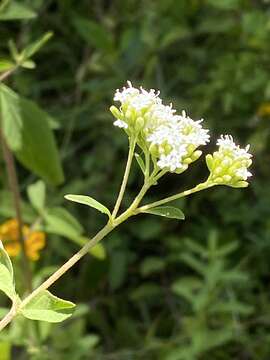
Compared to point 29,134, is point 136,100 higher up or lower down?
lower down

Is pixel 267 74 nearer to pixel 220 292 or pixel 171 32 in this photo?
pixel 171 32

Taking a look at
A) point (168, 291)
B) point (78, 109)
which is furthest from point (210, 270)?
point (78, 109)

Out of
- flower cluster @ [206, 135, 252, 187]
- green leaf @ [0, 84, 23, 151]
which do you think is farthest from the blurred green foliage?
flower cluster @ [206, 135, 252, 187]

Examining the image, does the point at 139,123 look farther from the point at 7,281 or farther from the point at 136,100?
the point at 7,281

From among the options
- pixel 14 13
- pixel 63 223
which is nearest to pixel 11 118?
pixel 14 13

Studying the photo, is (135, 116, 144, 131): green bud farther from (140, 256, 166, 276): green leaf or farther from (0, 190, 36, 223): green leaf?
(140, 256, 166, 276): green leaf

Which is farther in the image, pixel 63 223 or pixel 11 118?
pixel 63 223
